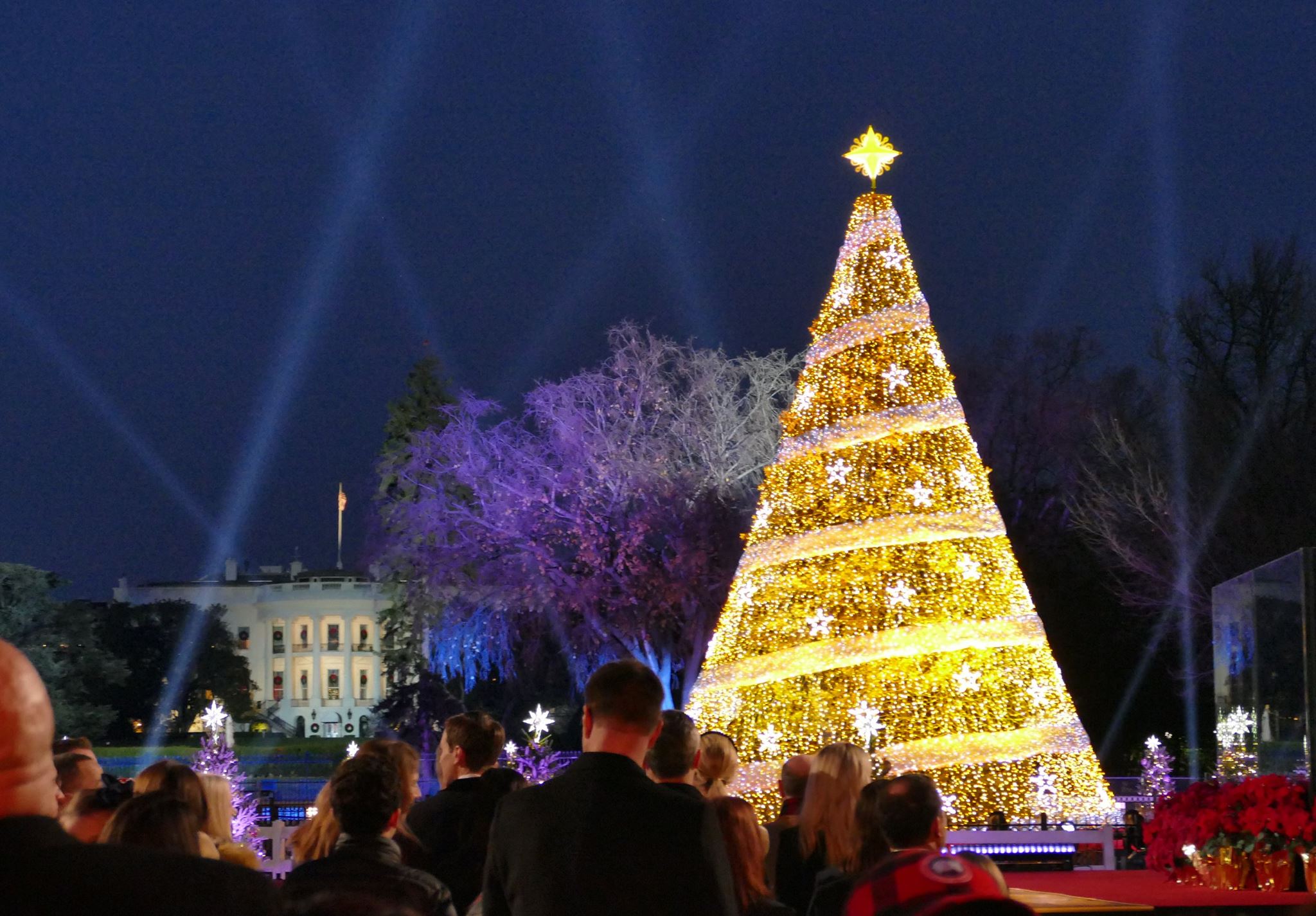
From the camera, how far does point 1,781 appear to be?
2143mm

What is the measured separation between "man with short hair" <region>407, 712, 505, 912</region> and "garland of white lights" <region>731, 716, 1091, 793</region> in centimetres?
1172

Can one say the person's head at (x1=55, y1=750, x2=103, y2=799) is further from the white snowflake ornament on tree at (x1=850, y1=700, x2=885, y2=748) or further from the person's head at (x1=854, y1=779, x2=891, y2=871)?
the white snowflake ornament on tree at (x1=850, y1=700, x2=885, y2=748)

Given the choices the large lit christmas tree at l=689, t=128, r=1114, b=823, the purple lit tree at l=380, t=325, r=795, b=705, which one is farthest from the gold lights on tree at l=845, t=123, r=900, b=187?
the purple lit tree at l=380, t=325, r=795, b=705

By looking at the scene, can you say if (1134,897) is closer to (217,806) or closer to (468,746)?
(468,746)

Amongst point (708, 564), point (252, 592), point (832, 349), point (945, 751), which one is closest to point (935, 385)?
point (832, 349)

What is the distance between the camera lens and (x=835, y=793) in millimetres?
6352

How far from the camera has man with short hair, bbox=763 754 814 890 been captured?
7.23 metres

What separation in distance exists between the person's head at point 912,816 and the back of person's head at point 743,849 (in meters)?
1.31

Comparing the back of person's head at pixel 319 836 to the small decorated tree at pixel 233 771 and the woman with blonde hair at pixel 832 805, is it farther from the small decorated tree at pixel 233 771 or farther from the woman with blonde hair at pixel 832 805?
the small decorated tree at pixel 233 771

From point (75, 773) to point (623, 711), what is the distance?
9.78ft

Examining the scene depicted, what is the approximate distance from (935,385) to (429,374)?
137 feet

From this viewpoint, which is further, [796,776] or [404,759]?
[796,776]

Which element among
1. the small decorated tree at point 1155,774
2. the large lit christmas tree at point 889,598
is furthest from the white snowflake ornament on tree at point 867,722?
the small decorated tree at point 1155,774

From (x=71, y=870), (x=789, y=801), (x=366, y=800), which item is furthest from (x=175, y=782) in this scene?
(x=71, y=870)
